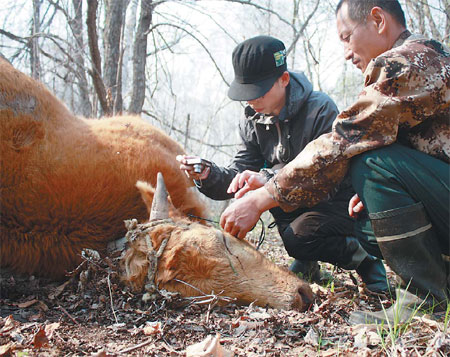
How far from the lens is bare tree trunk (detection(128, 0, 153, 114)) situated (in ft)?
23.8

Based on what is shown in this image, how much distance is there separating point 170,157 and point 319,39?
9.05m

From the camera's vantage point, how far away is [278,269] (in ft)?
11.2

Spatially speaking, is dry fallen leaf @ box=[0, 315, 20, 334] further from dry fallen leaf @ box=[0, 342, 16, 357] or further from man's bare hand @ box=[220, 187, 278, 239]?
man's bare hand @ box=[220, 187, 278, 239]

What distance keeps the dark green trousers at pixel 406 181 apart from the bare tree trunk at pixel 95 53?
4.56m

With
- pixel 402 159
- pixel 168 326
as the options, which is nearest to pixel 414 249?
pixel 402 159

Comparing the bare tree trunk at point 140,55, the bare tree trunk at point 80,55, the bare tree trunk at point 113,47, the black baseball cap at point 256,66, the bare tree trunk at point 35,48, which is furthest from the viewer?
the bare tree trunk at point 80,55

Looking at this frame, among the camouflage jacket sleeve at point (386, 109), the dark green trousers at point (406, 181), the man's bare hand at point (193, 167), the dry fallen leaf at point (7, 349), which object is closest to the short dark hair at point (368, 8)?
the camouflage jacket sleeve at point (386, 109)

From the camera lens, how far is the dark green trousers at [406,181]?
2.65 m

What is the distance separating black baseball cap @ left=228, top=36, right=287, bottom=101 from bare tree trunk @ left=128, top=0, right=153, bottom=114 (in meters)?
3.55

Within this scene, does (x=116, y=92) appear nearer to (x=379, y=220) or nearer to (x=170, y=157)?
(x=170, y=157)

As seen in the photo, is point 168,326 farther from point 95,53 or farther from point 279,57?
point 95,53

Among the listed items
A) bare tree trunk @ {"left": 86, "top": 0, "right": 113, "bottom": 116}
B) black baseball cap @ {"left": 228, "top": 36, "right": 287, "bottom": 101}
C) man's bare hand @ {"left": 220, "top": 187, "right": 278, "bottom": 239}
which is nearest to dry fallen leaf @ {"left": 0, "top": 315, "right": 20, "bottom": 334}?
man's bare hand @ {"left": 220, "top": 187, "right": 278, "bottom": 239}

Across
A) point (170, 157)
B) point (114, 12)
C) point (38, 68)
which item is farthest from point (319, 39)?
point (170, 157)

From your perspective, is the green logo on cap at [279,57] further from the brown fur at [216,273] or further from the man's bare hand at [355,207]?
Answer: the brown fur at [216,273]
